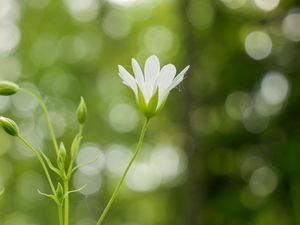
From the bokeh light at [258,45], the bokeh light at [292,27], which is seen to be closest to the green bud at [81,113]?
the bokeh light at [292,27]

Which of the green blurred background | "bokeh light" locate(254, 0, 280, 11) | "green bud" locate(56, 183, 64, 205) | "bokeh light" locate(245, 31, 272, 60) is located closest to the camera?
"green bud" locate(56, 183, 64, 205)

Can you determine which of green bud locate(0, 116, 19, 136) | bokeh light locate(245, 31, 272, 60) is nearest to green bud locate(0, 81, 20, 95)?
green bud locate(0, 116, 19, 136)

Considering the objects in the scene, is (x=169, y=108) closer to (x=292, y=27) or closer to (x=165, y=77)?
(x=292, y=27)

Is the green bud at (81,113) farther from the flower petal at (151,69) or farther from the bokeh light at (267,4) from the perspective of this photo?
the bokeh light at (267,4)

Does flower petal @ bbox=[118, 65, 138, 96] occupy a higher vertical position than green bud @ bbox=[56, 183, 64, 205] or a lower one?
higher

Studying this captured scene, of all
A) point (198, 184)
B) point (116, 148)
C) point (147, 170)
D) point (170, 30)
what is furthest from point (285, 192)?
point (147, 170)

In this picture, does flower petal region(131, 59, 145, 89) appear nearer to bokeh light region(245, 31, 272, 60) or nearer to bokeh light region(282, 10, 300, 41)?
bokeh light region(282, 10, 300, 41)
